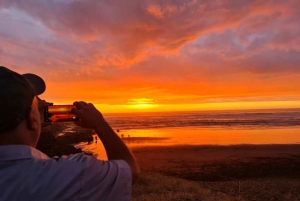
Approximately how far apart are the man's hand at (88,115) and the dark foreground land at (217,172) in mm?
11002

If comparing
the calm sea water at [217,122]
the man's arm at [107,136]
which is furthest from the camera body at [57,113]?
the calm sea water at [217,122]

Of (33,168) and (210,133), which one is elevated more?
(33,168)

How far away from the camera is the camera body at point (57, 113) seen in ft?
5.69

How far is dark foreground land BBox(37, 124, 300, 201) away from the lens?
13586 millimetres

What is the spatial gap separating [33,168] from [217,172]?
1949 cm

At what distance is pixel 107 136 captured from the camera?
1477mm

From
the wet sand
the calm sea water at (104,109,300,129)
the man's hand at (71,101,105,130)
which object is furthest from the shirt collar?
the calm sea water at (104,109,300,129)

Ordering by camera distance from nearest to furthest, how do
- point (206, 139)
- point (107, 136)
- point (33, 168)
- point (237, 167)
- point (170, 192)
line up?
1. point (33, 168)
2. point (107, 136)
3. point (170, 192)
4. point (237, 167)
5. point (206, 139)

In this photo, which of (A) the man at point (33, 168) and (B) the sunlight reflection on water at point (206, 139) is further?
(B) the sunlight reflection on water at point (206, 139)

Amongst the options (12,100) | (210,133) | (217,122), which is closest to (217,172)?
(12,100)

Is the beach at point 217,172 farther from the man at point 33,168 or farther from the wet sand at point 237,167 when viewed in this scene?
the man at point 33,168

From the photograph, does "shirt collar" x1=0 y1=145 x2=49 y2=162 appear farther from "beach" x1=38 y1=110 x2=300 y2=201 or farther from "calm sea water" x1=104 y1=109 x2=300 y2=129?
"calm sea water" x1=104 y1=109 x2=300 y2=129

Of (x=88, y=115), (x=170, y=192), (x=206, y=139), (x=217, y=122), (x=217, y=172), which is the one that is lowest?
(x=217, y=172)

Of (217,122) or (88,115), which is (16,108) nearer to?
(88,115)
